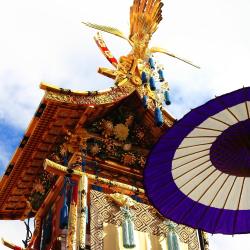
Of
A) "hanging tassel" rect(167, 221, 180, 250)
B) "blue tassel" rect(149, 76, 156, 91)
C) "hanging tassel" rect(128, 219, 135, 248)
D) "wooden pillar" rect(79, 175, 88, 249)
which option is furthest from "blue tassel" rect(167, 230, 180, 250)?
"blue tassel" rect(149, 76, 156, 91)

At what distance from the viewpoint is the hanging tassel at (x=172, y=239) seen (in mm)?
8773

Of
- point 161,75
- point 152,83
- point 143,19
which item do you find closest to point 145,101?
point 152,83

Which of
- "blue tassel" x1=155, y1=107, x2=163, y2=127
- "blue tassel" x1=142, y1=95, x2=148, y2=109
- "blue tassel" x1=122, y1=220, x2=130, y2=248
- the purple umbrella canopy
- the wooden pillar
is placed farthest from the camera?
"blue tassel" x1=142, y1=95, x2=148, y2=109

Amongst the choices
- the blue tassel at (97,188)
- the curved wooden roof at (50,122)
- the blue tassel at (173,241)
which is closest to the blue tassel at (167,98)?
the curved wooden roof at (50,122)

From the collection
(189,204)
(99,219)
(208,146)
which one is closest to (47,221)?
(99,219)

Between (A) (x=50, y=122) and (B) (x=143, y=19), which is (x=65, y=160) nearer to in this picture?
(A) (x=50, y=122)

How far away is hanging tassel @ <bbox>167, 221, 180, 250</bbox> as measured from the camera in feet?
28.8

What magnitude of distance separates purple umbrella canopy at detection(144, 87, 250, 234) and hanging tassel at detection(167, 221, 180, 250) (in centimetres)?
193

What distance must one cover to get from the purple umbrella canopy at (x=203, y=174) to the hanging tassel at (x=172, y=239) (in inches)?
76.1

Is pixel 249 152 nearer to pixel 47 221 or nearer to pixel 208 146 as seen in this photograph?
pixel 208 146

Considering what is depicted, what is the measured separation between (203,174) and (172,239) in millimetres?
2428

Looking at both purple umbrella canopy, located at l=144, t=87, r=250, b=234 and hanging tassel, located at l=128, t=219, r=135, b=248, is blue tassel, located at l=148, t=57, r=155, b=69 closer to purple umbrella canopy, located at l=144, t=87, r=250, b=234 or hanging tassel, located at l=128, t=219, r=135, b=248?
hanging tassel, located at l=128, t=219, r=135, b=248

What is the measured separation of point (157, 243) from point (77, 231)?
165 cm

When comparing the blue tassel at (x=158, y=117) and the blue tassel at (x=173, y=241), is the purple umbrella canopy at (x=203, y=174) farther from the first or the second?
the blue tassel at (x=158, y=117)
